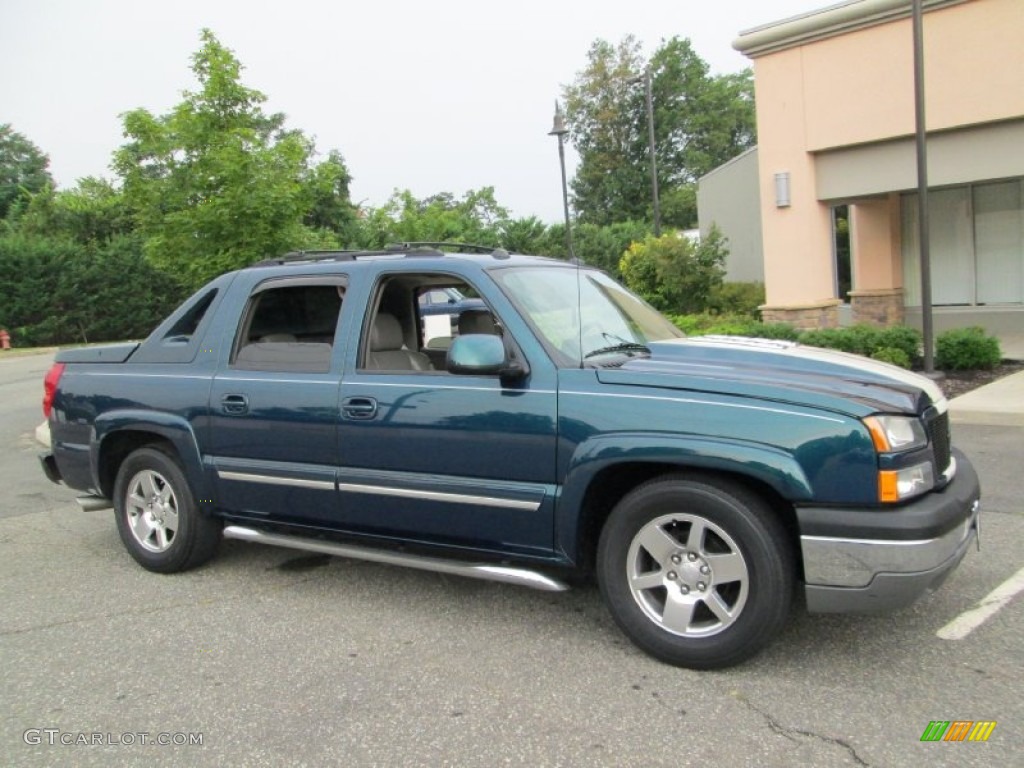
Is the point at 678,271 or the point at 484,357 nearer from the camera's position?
the point at 484,357

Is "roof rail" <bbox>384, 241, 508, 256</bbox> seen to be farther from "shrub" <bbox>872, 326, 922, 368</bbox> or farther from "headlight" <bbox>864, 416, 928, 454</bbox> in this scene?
"shrub" <bbox>872, 326, 922, 368</bbox>

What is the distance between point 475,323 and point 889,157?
10730 millimetres

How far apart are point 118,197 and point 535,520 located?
11.7 metres

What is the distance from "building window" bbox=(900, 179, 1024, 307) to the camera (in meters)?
14.2

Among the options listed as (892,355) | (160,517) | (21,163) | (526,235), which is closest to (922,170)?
(892,355)

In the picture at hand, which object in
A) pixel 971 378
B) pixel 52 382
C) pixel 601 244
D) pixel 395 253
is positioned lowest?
pixel 971 378

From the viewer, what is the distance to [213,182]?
11820 mm

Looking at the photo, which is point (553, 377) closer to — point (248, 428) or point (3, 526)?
point (248, 428)

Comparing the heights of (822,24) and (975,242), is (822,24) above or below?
above

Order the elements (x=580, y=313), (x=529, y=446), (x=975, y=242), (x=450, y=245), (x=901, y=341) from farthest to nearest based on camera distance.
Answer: (x=975, y=242)
(x=901, y=341)
(x=450, y=245)
(x=580, y=313)
(x=529, y=446)

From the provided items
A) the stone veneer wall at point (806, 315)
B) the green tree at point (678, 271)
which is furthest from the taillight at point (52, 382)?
the green tree at point (678, 271)

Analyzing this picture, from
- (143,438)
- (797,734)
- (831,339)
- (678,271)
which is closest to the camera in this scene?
(797,734)

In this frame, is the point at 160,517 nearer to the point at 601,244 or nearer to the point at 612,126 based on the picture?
the point at 601,244

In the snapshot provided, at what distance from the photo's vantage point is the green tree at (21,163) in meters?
54.5
